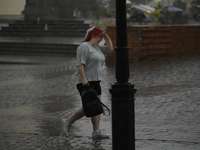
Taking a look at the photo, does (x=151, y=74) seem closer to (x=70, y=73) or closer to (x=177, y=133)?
(x=70, y=73)

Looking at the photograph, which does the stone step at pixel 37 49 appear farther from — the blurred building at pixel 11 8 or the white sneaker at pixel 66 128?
the blurred building at pixel 11 8

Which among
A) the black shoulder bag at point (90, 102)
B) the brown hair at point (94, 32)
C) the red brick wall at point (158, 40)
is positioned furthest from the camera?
the red brick wall at point (158, 40)

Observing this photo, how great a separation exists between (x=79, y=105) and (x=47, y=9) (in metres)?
23.2

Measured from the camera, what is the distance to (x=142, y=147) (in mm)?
5387

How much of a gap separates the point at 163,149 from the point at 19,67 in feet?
38.9

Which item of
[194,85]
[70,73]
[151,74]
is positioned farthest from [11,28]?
[194,85]

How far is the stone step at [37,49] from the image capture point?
20797 mm

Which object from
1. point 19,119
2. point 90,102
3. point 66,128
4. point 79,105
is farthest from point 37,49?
point 90,102

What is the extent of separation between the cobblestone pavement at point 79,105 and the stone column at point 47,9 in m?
16.1

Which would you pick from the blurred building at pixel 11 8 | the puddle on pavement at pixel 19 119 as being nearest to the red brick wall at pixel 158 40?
the puddle on pavement at pixel 19 119

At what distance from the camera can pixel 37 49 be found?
2178cm

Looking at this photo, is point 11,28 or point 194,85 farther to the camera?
point 11,28

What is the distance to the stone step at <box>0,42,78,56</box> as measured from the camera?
2080cm

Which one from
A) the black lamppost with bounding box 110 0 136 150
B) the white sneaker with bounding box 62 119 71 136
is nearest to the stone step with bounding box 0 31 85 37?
the white sneaker with bounding box 62 119 71 136
